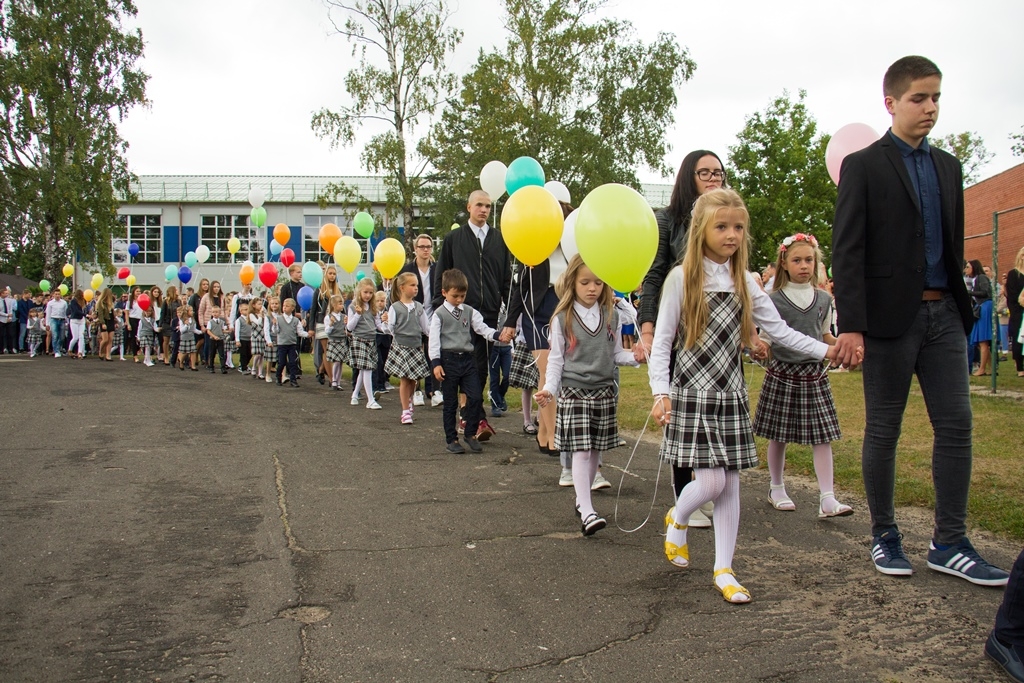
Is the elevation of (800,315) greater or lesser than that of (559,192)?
lesser

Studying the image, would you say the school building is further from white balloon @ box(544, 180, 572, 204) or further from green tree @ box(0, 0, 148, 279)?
white balloon @ box(544, 180, 572, 204)

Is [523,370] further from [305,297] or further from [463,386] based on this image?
[305,297]

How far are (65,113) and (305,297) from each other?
20.9 meters

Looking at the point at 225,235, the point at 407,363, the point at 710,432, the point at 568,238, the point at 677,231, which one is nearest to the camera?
the point at 710,432

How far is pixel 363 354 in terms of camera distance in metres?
10.8

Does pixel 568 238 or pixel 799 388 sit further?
pixel 568 238

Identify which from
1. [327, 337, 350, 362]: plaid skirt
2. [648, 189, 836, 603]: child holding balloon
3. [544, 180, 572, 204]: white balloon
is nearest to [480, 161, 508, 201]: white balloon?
[544, 180, 572, 204]: white balloon

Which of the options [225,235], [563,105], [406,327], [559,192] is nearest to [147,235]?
[225,235]

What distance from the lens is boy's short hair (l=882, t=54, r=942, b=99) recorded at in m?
3.75

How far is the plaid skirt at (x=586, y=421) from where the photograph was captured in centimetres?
475

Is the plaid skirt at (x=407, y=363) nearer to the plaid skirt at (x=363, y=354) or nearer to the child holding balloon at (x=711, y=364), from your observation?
the plaid skirt at (x=363, y=354)

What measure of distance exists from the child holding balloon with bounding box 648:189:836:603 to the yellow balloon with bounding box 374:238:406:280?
778 cm

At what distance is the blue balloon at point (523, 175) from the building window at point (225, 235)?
46.5 meters

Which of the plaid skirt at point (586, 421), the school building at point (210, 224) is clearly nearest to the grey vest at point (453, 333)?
the plaid skirt at point (586, 421)
